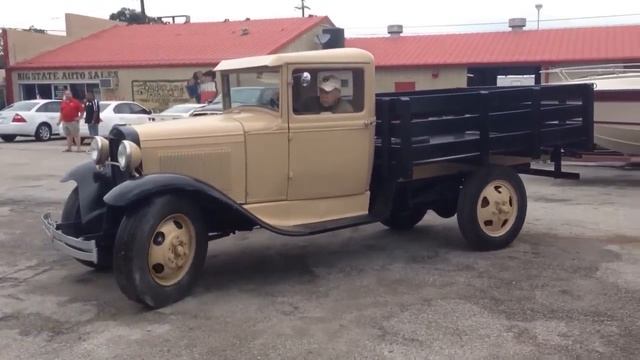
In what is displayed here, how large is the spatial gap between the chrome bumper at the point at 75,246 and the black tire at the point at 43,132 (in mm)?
17916

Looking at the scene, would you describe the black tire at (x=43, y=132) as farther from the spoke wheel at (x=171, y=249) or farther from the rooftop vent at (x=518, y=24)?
the spoke wheel at (x=171, y=249)

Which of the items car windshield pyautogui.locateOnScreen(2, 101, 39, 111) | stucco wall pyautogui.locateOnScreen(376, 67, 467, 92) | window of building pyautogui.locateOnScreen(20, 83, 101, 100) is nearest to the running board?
stucco wall pyautogui.locateOnScreen(376, 67, 467, 92)

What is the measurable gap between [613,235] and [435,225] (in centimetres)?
198

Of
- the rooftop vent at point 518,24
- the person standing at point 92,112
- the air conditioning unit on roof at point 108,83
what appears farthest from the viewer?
the air conditioning unit on roof at point 108,83

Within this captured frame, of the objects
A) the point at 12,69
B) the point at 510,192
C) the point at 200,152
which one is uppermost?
the point at 12,69

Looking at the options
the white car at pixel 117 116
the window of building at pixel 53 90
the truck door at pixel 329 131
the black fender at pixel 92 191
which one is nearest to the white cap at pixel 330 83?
the truck door at pixel 329 131

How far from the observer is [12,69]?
1195 inches

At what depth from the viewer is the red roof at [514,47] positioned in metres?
23.4

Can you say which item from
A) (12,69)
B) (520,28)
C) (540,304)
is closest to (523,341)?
(540,304)

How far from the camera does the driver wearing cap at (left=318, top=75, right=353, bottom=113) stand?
6.27 meters

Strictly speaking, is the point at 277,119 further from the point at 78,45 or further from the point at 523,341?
the point at 78,45

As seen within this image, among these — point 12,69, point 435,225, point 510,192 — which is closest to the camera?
point 510,192

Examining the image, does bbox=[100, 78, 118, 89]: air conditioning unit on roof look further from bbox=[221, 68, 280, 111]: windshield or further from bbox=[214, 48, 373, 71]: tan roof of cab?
bbox=[214, 48, 373, 71]: tan roof of cab

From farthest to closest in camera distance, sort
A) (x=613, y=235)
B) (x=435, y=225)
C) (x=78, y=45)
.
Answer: (x=78, y=45) → (x=435, y=225) → (x=613, y=235)
